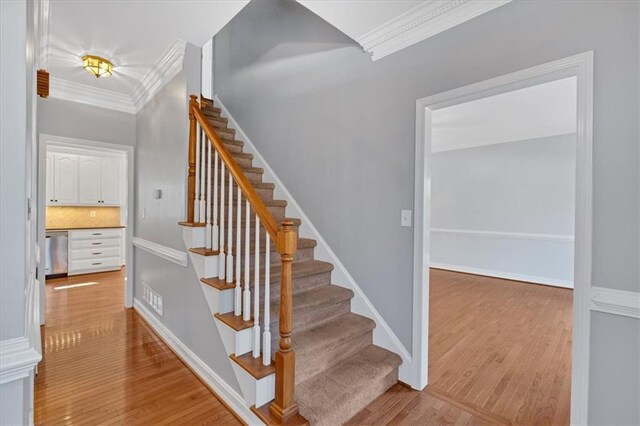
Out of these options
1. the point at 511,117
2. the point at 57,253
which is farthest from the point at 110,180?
the point at 511,117

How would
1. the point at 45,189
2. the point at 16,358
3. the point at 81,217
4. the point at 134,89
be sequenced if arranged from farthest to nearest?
the point at 81,217 < the point at 134,89 < the point at 45,189 < the point at 16,358

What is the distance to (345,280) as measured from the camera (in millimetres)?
2582

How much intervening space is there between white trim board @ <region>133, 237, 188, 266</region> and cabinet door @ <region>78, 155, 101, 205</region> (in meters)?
3.21

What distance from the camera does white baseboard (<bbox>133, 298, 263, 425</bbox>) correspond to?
6.01ft

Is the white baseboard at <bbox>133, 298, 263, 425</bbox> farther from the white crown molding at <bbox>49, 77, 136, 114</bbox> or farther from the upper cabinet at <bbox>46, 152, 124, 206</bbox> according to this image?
the upper cabinet at <bbox>46, 152, 124, 206</bbox>

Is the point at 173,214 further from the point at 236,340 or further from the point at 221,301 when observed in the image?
the point at 236,340

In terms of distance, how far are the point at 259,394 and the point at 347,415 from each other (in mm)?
543

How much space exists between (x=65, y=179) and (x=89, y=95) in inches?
120

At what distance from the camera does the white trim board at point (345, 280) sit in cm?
218

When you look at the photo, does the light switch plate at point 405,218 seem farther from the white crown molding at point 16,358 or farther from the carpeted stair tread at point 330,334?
the white crown molding at point 16,358

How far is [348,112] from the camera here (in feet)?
8.51

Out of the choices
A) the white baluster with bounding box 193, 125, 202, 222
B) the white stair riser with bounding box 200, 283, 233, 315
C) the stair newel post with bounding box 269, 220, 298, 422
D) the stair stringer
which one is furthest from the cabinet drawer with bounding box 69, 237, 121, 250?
the stair newel post with bounding box 269, 220, 298, 422

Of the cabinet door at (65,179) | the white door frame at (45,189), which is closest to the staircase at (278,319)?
the white door frame at (45,189)

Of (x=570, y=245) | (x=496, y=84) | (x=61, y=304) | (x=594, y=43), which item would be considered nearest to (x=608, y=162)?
(x=594, y=43)
